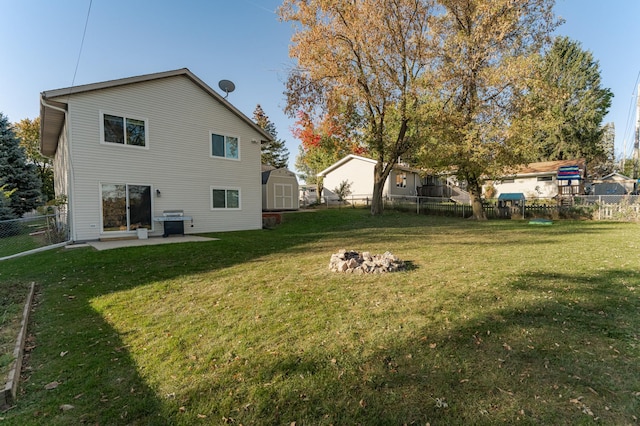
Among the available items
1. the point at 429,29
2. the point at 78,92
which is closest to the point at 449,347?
the point at 78,92

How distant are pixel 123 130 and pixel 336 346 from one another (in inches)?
464

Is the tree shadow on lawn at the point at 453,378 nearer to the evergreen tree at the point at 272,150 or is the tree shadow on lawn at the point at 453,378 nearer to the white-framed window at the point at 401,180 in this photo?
the white-framed window at the point at 401,180

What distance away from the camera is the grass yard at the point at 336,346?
7.68 feet

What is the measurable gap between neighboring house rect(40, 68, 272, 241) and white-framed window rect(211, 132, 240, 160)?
1.8 inches

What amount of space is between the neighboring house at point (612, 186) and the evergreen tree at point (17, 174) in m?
47.0

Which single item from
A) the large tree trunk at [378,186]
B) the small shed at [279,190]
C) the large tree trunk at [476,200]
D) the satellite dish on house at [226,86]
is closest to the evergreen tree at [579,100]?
the large tree trunk at [476,200]

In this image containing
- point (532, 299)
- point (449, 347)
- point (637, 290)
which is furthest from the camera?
point (637, 290)

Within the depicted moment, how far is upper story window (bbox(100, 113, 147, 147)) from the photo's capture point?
10.7 metres

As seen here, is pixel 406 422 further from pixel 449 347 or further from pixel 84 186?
pixel 84 186

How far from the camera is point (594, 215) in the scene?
15812 millimetres

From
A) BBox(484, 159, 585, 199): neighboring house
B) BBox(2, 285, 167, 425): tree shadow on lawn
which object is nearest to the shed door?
BBox(484, 159, 585, 199): neighboring house

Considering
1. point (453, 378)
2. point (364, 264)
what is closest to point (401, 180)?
point (364, 264)

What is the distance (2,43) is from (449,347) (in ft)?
50.8

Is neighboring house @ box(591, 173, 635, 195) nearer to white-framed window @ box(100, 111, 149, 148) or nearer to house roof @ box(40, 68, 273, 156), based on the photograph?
house roof @ box(40, 68, 273, 156)
